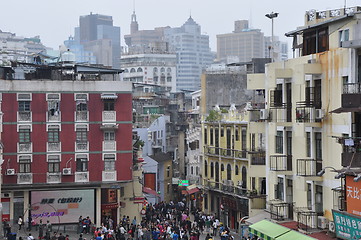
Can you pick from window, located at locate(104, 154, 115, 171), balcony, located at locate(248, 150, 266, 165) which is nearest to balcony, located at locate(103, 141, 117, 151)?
window, located at locate(104, 154, 115, 171)

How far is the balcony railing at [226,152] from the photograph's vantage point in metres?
63.7

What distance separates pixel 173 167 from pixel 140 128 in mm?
5954

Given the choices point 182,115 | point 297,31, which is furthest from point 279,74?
point 182,115

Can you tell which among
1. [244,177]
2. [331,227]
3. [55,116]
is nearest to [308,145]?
[331,227]

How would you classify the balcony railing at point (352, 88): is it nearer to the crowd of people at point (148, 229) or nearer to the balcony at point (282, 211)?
the balcony at point (282, 211)

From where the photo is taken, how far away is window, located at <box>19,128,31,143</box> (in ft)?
191

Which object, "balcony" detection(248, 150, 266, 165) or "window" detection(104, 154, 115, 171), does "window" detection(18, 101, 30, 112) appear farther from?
"balcony" detection(248, 150, 266, 165)

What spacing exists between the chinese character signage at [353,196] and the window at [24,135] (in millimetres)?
34344

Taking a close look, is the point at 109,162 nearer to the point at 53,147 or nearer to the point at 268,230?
the point at 53,147

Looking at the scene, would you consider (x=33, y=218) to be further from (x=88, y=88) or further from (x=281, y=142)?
(x=281, y=142)

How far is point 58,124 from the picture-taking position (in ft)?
193

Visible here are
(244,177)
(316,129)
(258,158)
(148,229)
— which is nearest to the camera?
(316,129)

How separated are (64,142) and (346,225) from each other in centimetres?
3370

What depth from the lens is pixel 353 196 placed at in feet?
90.3
